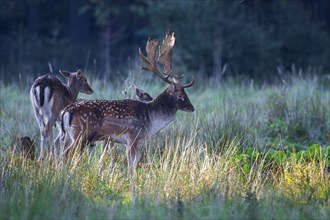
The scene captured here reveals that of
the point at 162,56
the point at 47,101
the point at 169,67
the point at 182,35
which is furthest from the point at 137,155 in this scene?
the point at 182,35

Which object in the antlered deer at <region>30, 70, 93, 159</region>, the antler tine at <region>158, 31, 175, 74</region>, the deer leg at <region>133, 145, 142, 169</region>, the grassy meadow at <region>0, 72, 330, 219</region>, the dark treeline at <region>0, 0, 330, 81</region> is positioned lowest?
the grassy meadow at <region>0, 72, 330, 219</region>

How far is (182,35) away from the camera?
30.2m

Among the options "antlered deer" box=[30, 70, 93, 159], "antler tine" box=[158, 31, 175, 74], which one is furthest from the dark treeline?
"antler tine" box=[158, 31, 175, 74]

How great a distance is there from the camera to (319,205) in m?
8.61

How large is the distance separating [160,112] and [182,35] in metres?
19.6

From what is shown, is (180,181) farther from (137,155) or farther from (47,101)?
(47,101)

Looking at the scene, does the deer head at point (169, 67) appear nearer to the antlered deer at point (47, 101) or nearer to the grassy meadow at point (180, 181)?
the grassy meadow at point (180, 181)

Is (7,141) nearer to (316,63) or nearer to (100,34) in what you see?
(316,63)

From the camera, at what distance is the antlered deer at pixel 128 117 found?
10.1 m

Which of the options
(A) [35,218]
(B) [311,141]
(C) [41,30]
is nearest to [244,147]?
(B) [311,141]

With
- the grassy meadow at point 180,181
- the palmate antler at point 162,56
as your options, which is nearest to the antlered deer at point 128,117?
the palmate antler at point 162,56

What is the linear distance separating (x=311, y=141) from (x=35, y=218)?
247 inches

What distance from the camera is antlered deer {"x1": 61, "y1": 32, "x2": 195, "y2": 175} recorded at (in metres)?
10.1

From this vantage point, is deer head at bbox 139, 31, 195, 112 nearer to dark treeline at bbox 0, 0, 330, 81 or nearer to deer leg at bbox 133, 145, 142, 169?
deer leg at bbox 133, 145, 142, 169
